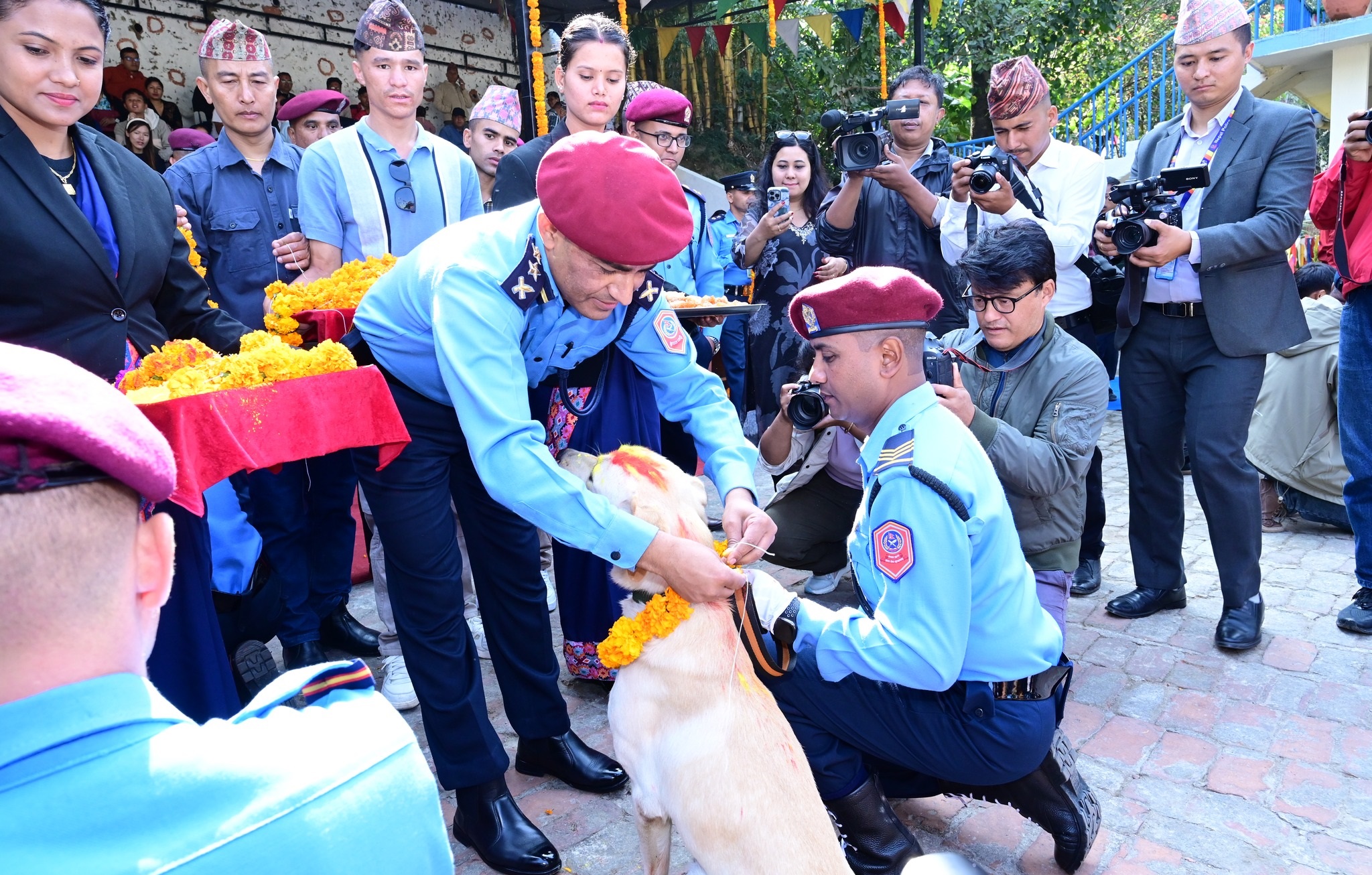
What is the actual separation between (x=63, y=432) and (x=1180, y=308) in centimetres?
438

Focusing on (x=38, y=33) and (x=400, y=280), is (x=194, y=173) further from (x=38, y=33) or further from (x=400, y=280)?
(x=400, y=280)

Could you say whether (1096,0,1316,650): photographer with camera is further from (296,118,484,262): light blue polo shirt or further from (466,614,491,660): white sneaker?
(466,614,491,660): white sneaker

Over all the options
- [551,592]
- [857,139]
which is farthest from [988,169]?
[551,592]

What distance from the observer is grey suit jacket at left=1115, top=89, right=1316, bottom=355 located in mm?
3936

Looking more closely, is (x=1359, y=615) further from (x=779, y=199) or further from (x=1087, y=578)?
(x=779, y=199)

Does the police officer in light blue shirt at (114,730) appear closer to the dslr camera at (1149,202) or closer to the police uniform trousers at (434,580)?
the police uniform trousers at (434,580)

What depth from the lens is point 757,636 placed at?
8.42 ft

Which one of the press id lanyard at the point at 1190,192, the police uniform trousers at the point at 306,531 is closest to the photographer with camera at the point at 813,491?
the press id lanyard at the point at 1190,192

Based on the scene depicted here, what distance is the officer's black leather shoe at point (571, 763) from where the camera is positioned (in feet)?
10.3

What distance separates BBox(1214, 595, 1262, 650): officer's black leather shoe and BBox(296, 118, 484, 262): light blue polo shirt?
384cm

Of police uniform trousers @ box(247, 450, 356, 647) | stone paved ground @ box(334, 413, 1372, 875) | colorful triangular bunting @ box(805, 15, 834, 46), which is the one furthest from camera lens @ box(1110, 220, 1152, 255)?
colorful triangular bunting @ box(805, 15, 834, 46)

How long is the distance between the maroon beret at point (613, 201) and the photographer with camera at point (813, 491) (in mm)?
1682

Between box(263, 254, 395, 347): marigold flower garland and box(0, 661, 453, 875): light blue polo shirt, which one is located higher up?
box(263, 254, 395, 347): marigold flower garland

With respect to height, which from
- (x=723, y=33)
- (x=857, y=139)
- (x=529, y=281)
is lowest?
(x=529, y=281)
